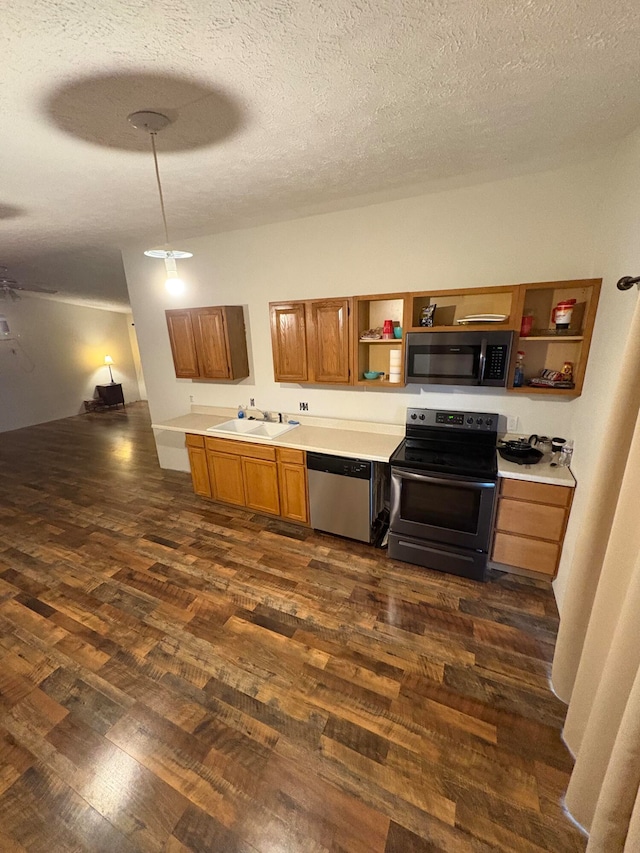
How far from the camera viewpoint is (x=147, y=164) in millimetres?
2025

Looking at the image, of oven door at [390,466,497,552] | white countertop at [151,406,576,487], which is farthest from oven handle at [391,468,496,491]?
white countertop at [151,406,576,487]

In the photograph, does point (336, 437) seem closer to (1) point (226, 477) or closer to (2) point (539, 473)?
(1) point (226, 477)

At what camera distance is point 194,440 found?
11.9 feet

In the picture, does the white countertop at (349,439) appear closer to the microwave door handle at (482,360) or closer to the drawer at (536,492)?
the drawer at (536,492)

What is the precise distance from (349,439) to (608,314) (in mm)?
1965

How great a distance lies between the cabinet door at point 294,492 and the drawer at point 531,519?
1599 millimetres

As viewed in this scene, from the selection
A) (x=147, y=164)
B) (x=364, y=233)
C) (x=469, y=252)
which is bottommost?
(x=469, y=252)

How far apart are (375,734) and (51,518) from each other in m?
3.83

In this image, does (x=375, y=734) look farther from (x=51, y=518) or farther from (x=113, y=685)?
(x=51, y=518)

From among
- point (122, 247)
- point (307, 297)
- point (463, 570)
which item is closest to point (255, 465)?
point (307, 297)

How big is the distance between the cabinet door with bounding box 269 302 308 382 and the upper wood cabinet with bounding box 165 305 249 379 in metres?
0.58

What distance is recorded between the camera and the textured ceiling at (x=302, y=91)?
1083 millimetres

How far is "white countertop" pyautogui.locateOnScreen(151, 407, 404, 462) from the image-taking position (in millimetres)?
2764

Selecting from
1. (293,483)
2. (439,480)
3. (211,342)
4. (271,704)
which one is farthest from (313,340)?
(271,704)
